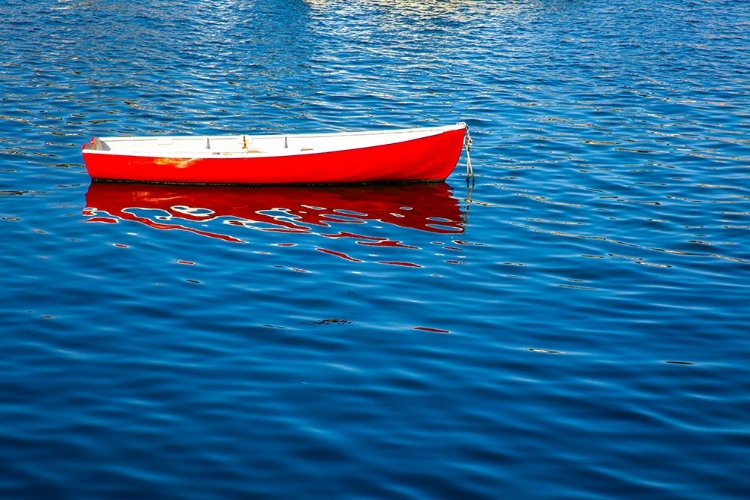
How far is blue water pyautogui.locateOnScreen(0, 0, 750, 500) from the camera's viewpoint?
10.4m

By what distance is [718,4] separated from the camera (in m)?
42.0

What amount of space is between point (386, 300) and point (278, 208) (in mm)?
5597

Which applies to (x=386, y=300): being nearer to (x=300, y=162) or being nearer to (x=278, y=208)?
(x=278, y=208)

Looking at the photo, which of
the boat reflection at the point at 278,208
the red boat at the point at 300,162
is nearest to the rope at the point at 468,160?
the red boat at the point at 300,162

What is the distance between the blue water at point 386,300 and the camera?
→ 10359mm

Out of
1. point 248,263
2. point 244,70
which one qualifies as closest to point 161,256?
point 248,263

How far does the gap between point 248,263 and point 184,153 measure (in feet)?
17.1

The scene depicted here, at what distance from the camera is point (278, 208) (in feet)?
64.4

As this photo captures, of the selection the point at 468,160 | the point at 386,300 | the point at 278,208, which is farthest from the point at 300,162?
the point at 386,300

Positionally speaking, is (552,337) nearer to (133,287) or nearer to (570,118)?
(133,287)

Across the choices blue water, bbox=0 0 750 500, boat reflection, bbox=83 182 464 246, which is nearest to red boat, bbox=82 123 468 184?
boat reflection, bbox=83 182 464 246

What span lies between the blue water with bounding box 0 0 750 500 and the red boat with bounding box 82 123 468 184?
1.28ft

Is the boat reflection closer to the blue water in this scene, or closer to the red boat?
the blue water

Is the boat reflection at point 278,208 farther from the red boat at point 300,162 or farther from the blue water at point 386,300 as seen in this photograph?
the red boat at point 300,162
